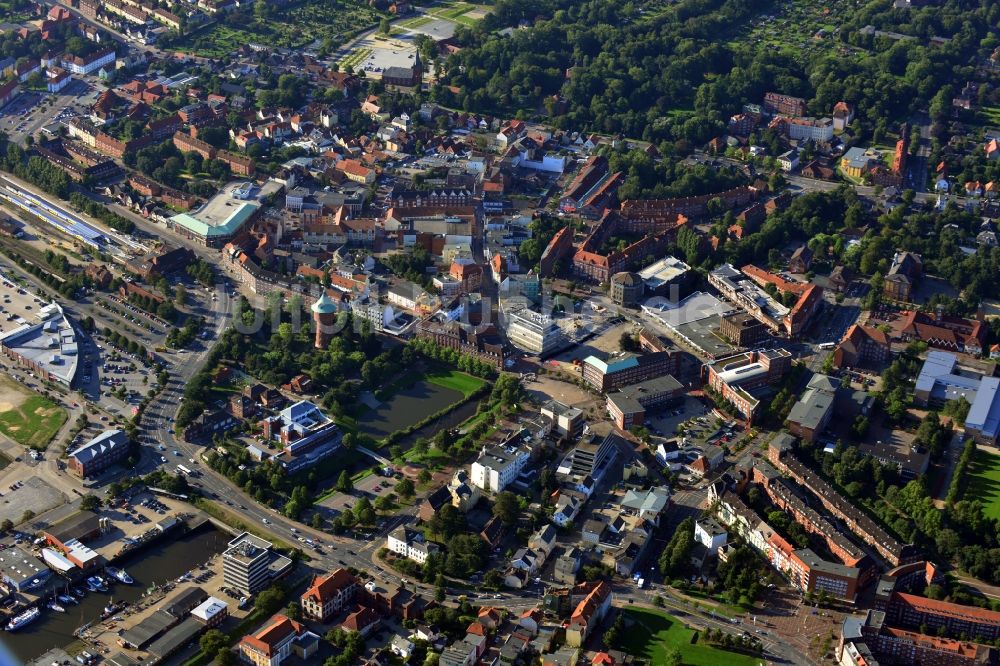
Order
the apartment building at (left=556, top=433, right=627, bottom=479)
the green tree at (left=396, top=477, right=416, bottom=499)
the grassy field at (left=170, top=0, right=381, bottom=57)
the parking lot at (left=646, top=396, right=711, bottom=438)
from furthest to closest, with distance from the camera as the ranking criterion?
1. the grassy field at (left=170, top=0, right=381, bottom=57)
2. the parking lot at (left=646, top=396, right=711, bottom=438)
3. the apartment building at (left=556, top=433, right=627, bottom=479)
4. the green tree at (left=396, top=477, right=416, bottom=499)

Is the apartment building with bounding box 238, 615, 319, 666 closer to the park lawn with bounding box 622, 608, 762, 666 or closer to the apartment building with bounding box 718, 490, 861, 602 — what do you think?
the park lawn with bounding box 622, 608, 762, 666

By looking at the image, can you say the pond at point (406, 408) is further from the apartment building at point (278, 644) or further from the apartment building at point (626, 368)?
the apartment building at point (278, 644)

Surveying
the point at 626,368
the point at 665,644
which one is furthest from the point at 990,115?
the point at 665,644

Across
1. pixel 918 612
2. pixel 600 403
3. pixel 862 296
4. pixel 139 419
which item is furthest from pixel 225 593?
pixel 862 296

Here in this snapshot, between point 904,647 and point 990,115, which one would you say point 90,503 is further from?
point 990,115

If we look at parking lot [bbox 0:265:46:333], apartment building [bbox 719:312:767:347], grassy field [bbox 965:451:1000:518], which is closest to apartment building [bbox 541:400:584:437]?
apartment building [bbox 719:312:767:347]

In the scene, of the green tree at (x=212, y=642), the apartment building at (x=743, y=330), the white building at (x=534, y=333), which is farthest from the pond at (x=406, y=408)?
the green tree at (x=212, y=642)
